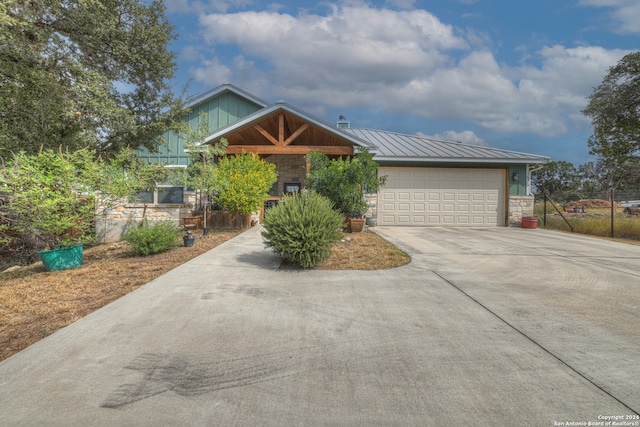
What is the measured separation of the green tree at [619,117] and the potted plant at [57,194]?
783 inches

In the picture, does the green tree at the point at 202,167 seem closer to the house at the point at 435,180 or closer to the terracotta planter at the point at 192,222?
the terracotta planter at the point at 192,222

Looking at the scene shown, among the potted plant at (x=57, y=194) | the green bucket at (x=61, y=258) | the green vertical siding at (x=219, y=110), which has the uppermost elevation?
the green vertical siding at (x=219, y=110)

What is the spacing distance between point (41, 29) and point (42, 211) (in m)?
6.11

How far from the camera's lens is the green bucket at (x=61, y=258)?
5.76m

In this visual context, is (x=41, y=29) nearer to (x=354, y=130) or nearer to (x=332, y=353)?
(x=332, y=353)

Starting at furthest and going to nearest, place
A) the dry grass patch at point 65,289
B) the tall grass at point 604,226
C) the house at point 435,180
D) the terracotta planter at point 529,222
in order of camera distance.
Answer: the house at point 435,180, the terracotta planter at point 529,222, the tall grass at point 604,226, the dry grass patch at point 65,289

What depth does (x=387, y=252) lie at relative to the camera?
659 cm

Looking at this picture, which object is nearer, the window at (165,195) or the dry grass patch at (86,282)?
the dry grass patch at (86,282)

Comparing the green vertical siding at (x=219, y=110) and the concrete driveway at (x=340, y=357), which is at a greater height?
the green vertical siding at (x=219, y=110)

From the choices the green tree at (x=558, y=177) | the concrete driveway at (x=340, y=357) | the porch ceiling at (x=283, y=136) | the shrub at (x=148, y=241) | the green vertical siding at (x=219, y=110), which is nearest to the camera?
the concrete driveway at (x=340, y=357)

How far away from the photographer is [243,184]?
973cm

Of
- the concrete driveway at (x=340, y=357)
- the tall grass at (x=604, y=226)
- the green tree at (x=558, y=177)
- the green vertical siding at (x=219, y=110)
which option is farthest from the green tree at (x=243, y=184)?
the green tree at (x=558, y=177)

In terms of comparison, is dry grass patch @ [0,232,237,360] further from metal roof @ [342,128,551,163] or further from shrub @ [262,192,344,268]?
metal roof @ [342,128,551,163]

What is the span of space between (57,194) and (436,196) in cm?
1230
